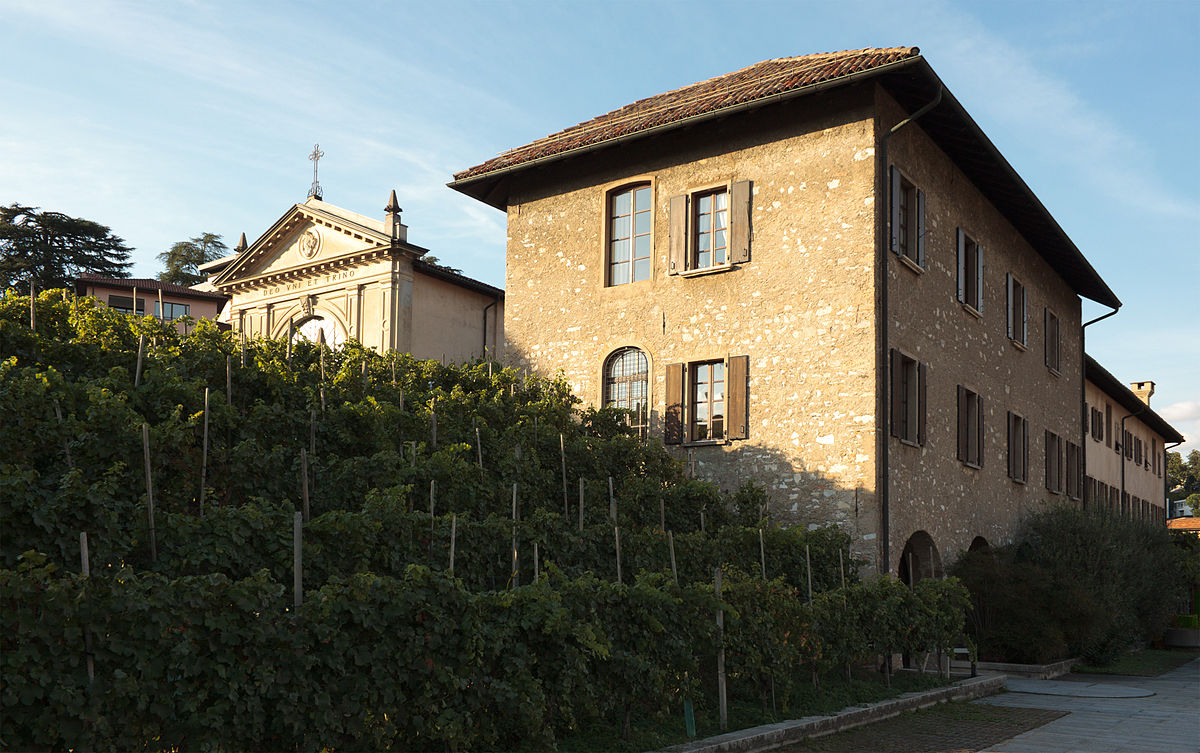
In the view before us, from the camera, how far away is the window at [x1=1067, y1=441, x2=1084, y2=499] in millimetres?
23266

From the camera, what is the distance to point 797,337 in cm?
1430

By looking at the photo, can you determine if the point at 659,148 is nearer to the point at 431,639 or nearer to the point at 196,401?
the point at 196,401

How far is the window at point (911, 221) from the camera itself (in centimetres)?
1483

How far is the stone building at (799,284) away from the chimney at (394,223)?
7593mm

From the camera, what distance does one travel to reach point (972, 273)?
57.5 ft

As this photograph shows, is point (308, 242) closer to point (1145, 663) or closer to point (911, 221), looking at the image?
point (911, 221)

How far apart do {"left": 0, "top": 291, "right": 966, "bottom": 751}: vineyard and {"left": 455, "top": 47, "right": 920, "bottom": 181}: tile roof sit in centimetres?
509

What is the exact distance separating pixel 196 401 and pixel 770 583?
529 centimetres

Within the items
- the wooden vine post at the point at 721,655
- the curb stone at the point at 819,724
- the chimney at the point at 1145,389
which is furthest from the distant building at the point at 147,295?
the chimney at the point at 1145,389

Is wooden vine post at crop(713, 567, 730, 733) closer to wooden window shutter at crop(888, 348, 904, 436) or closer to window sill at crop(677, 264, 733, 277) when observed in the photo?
wooden window shutter at crop(888, 348, 904, 436)

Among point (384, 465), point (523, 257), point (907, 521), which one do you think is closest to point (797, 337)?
point (907, 521)

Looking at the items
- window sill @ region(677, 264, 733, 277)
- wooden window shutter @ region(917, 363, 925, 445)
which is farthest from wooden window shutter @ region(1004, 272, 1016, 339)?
window sill @ region(677, 264, 733, 277)

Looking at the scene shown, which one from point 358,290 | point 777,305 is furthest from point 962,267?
point 358,290

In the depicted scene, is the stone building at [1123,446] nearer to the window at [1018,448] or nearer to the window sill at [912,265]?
the window at [1018,448]
